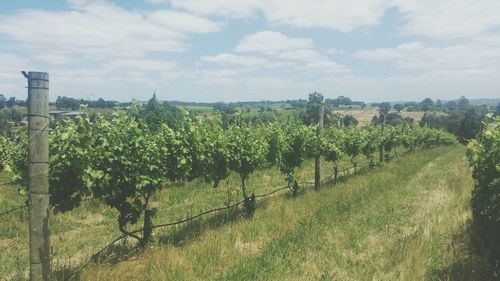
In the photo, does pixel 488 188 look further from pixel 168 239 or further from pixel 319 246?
pixel 168 239

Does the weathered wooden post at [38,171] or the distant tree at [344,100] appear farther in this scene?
the distant tree at [344,100]

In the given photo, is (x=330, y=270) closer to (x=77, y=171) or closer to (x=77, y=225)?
(x=77, y=171)

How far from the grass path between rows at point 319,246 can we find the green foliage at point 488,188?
91 centimetres

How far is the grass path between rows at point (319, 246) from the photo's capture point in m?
6.75

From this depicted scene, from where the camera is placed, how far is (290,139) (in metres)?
15.1

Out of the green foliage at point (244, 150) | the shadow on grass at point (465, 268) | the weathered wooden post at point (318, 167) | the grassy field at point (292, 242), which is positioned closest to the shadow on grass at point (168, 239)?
the grassy field at point (292, 242)

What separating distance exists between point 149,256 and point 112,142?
7.03 feet

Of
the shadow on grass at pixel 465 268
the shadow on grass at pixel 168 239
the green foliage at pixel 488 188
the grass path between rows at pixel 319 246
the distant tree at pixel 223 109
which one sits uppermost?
the distant tree at pixel 223 109

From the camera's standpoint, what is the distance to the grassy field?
6.77 metres

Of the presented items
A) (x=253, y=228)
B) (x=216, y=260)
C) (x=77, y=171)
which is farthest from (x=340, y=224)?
(x=77, y=171)

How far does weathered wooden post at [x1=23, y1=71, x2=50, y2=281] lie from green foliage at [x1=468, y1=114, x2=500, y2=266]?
5733 mm

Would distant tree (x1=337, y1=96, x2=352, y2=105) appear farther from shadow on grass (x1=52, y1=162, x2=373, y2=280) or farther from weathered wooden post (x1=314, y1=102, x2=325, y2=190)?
shadow on grass (x1=52, y1=162, x2=373, y2=280)

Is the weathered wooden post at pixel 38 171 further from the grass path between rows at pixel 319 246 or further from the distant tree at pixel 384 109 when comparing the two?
the distant tree at pixel 384 109

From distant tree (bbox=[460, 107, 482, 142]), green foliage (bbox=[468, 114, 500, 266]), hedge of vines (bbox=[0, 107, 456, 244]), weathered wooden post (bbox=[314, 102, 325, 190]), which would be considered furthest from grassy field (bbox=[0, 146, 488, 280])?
distant tree (bbox=[460, 107, 482, 142])
